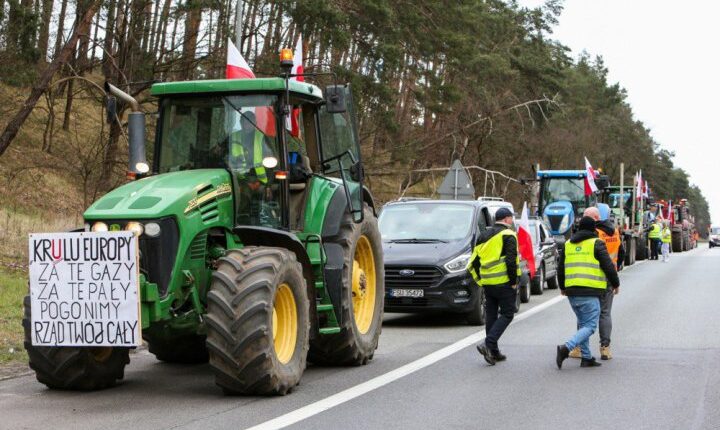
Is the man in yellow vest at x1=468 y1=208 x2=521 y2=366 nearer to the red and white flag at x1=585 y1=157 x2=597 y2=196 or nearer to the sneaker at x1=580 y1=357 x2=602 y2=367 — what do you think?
the sneaker at x1=580 y1=357 x2=602 y2=367

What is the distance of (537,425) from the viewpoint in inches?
331

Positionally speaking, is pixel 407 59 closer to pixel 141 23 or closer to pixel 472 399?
pixel 141 23

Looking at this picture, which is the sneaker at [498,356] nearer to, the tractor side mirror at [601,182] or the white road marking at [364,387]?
the white road marking at [364,387]

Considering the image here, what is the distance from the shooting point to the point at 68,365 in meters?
9.67

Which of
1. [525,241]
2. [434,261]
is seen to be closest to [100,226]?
[434,261]

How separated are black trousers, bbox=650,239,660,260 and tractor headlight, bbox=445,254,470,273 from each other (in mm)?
34214

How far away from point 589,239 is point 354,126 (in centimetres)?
290

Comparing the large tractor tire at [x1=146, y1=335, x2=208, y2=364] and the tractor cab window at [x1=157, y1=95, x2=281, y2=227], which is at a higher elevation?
the tractor cab window at [x1=157, y1=95, x2=281, y2=227]

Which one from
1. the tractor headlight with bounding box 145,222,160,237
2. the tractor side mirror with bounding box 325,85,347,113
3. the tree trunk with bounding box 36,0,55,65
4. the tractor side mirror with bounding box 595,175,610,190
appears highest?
the tree trunk with bounding box 36,0,55,65

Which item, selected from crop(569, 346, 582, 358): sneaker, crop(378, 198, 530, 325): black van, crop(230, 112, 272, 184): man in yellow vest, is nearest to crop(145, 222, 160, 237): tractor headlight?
crop(230, 112, 272, 184): man in yellow vest

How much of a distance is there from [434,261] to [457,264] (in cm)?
36

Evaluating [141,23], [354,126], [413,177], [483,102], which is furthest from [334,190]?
[483,102]

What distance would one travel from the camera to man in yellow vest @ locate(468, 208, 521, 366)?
12094mm

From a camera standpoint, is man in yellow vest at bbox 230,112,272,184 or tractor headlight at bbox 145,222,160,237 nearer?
tractor headlight at bbox 145,222,160,237
